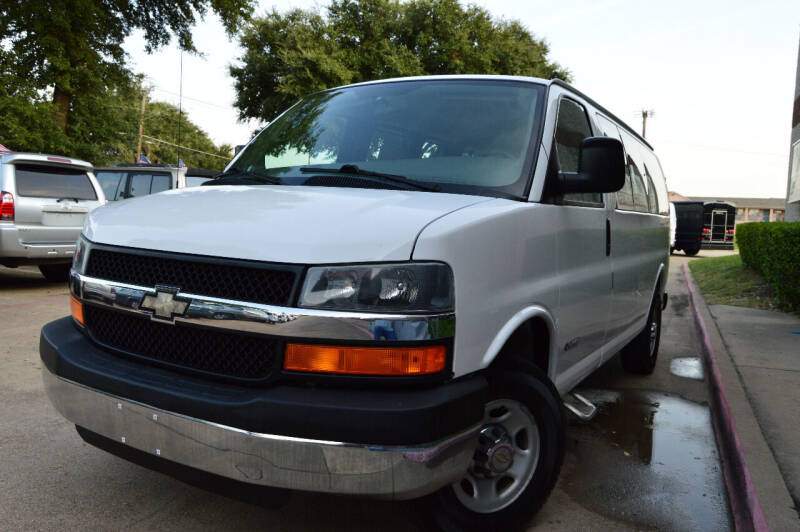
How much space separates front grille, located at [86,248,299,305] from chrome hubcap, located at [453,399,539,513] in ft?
3.07

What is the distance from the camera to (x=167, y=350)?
2.35 metres

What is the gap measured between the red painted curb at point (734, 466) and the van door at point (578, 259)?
99 cm

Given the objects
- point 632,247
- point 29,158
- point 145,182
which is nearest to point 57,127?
point 145,182

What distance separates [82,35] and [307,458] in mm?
22270

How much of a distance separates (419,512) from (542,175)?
1.56m

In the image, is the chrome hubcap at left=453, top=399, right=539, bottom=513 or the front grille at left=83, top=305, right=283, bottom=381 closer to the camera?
the front grille at left=83, top=305, right=283, bottom=381

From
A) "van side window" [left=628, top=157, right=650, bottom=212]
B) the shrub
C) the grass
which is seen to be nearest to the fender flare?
"van side window" [left=628, top=157, right=650, bottom=212]

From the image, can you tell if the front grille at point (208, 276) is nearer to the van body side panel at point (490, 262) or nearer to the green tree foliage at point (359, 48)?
the van body side panel at point (490, 262)

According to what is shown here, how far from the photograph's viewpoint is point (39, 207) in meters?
8.92

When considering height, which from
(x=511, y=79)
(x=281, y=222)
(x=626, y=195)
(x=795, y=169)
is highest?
(x=795, y=169)

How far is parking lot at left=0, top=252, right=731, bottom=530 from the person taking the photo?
2789mm

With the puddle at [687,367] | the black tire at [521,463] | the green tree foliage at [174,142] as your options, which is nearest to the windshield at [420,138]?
the black tire at [521,463]

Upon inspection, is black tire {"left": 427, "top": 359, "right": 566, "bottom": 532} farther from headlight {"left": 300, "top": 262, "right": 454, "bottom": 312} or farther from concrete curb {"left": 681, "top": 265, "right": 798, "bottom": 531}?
concrete curb {"left": 681, "top": 265, "right": 798, "bottom": 531}

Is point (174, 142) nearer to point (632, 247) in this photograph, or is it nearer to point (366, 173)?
point (632, 247)
